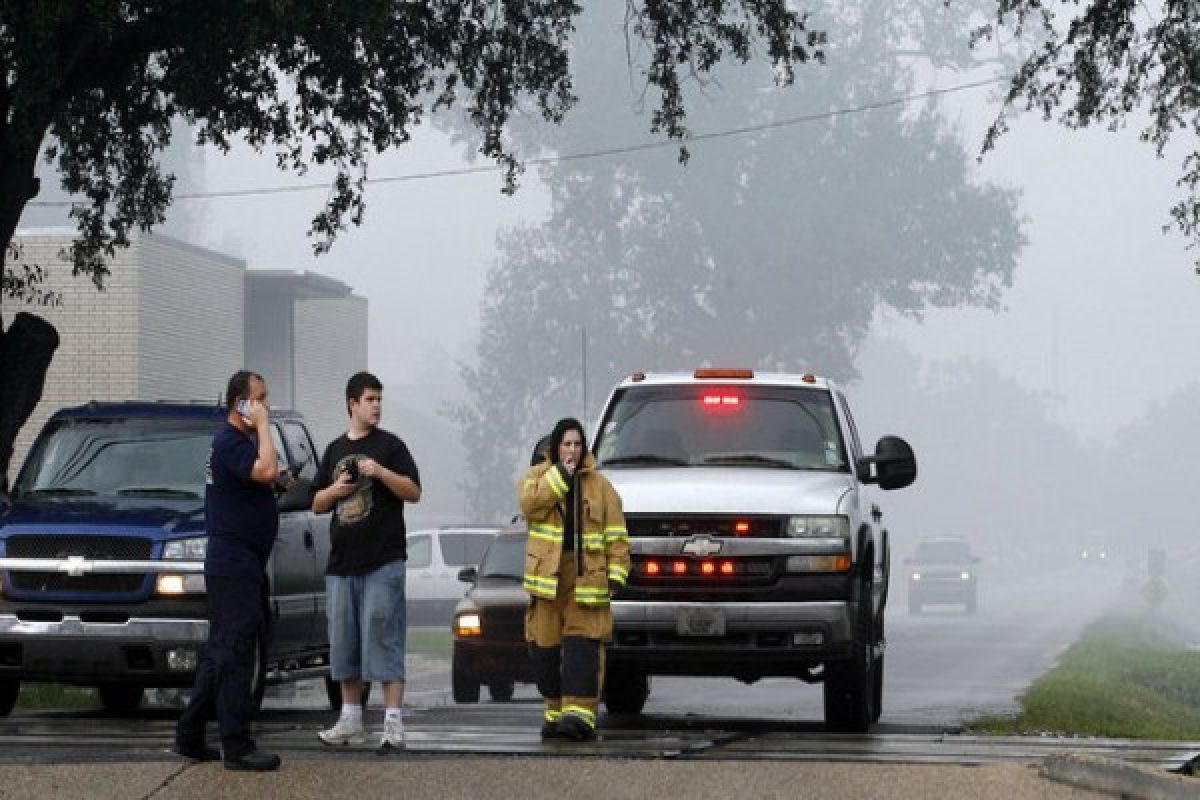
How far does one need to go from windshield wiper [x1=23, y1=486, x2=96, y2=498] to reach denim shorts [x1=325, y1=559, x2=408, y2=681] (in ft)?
14.7

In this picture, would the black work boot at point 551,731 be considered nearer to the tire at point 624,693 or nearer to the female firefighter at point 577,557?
the female firefighter at point 577,557

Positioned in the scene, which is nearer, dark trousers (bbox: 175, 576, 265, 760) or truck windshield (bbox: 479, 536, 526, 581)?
dark trousers (bbox: 175, 576, 265, 760)

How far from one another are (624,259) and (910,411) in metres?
118

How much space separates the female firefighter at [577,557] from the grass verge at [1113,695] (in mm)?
3909

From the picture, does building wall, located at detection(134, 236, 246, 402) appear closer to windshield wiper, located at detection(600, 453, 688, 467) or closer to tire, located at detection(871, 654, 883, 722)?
tire, located at detection(871, 654, 883, 722)

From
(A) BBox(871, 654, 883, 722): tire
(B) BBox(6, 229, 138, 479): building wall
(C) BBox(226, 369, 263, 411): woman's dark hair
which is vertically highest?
(B) BBox(6, 229, 138, 479): building wall

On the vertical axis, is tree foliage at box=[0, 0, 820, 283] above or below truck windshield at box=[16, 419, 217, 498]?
above

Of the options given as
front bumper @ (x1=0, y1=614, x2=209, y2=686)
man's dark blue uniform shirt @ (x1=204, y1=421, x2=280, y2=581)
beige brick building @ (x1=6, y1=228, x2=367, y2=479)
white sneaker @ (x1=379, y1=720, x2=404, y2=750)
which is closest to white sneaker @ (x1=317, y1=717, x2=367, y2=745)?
white sneaker @ (x1=379, y1=720, x2=404, y2=750)

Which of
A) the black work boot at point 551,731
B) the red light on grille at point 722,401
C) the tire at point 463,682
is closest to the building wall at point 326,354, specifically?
the tire at point 463,682

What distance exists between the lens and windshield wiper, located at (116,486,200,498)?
1761 cm

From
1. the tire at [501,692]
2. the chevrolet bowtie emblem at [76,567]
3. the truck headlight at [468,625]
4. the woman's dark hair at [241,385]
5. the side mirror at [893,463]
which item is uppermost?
the woman's dark hair at [241,385]

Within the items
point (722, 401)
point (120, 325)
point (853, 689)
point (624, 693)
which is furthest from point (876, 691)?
point (120, 325)

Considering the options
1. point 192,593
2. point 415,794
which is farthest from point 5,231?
point 415,794

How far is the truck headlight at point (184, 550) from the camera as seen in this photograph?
16.9 m
